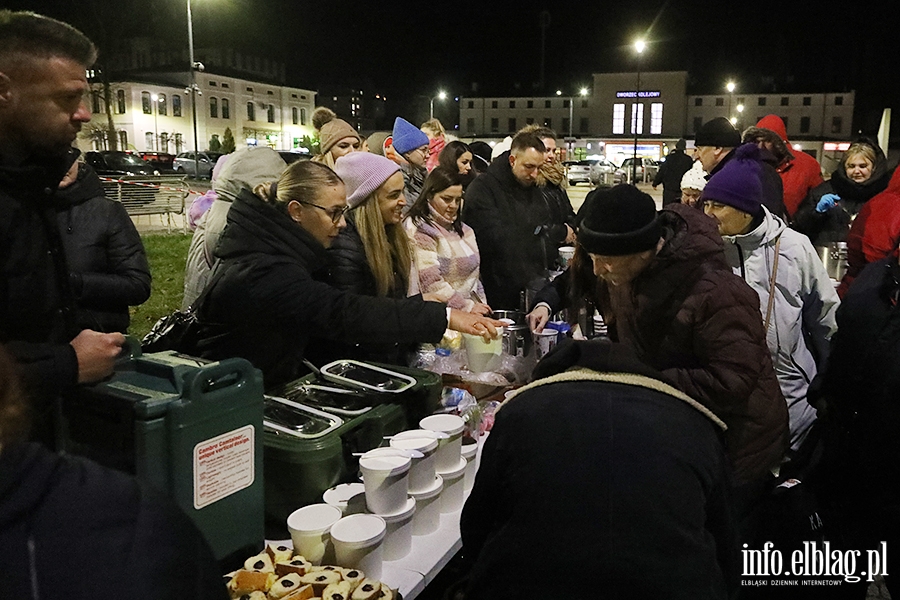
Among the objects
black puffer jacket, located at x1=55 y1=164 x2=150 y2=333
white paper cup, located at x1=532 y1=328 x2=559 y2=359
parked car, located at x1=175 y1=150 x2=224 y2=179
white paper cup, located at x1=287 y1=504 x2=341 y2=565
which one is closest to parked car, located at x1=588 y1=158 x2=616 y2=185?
parked car, located at x1=175 y1=150 x2=224 y2=179

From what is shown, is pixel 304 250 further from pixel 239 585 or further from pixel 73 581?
pixel 73 581

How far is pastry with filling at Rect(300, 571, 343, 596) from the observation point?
6.16 feet

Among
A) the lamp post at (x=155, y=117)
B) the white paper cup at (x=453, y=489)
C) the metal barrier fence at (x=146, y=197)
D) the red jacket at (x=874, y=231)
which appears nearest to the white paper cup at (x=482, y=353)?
the white paper cup at (x=453, y=489)

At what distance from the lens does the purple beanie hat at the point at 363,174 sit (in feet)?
12.4

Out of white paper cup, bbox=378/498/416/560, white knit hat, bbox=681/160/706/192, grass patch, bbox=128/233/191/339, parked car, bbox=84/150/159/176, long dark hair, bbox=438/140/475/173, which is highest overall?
parked car, bbox=84/150/159/176

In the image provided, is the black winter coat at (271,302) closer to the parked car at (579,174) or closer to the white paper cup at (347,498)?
the white paper cup at (347,498)

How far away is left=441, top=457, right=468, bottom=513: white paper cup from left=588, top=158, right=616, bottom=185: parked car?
1304 inches

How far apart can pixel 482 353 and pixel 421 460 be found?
3.76 feet

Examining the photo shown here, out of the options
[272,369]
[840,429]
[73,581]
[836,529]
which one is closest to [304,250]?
[272,369]

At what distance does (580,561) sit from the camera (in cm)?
159

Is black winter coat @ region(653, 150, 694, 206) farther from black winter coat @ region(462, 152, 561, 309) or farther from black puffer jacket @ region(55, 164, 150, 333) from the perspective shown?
black puffer jacket @ region(55, 164, 150, 333)

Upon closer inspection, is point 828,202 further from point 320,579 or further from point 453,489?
point 320,579

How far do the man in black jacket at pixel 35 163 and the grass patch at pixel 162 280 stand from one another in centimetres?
441

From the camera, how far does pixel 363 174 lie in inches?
150
